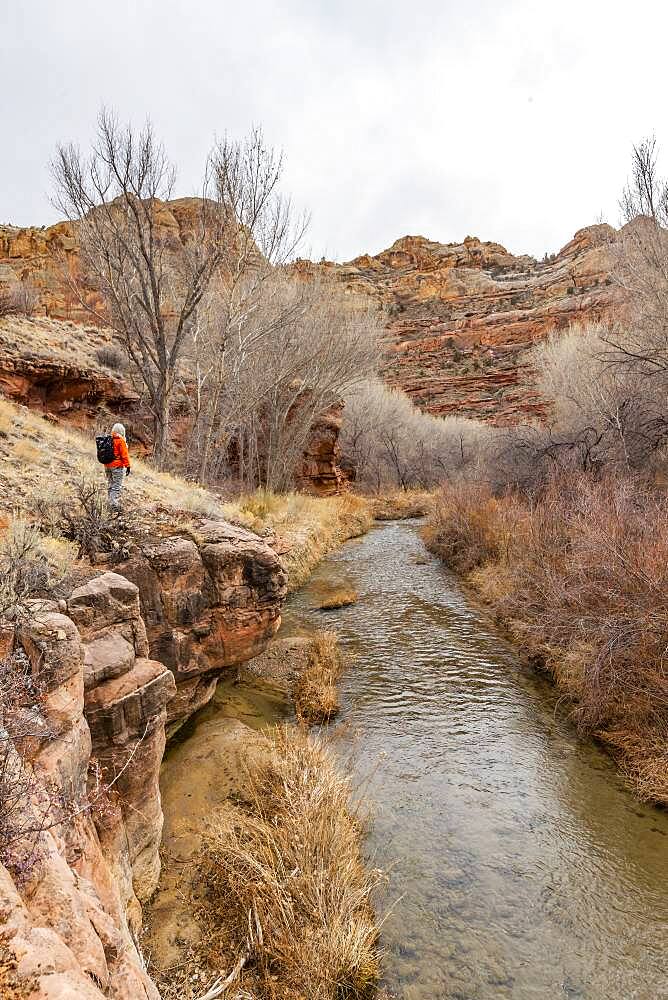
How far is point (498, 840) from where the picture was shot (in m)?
4.25

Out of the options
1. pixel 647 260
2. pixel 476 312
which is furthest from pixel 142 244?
pixel 476 312

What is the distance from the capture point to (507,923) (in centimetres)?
345

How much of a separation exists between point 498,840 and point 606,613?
3117 mm

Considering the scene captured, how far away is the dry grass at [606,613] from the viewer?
5148 mm

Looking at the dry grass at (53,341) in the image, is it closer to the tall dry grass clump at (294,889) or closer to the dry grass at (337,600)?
the dry grass at (337,600)

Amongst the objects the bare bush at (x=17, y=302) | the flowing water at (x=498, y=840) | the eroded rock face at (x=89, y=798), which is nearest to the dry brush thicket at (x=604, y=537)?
the flowing water at (x=498, y=840)

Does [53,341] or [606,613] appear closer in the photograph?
[606,613]

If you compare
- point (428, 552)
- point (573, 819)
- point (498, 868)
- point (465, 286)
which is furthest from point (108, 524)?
point (465, 286)

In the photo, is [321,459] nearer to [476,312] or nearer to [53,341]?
[53,341]

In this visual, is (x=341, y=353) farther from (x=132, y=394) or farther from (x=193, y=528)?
(x=193, y=528)

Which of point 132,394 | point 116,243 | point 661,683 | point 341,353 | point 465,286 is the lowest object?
point 661,683

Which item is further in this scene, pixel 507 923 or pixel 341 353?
pixel 341 353

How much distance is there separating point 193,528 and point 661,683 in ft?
17.1

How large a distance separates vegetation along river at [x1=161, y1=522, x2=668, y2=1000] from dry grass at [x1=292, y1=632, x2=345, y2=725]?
0.81ft
